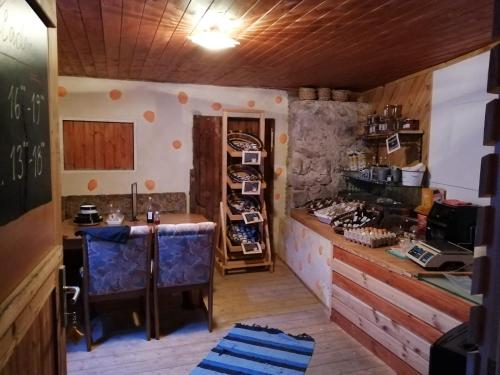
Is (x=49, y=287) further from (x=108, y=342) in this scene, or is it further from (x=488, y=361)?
(x=108, y=342)

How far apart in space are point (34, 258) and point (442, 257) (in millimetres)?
2187

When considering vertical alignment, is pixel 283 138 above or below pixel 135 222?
above

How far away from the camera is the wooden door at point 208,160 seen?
4.31 metres

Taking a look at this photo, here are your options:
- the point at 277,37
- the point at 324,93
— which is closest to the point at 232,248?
the point at 324,93

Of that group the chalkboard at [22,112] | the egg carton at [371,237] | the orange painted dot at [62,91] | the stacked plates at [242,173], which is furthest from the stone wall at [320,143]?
the chalkboard at [22,112]

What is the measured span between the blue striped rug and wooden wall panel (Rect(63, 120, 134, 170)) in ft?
7.94

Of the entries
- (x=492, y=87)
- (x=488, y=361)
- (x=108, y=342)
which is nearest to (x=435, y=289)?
(x=488, y=361)

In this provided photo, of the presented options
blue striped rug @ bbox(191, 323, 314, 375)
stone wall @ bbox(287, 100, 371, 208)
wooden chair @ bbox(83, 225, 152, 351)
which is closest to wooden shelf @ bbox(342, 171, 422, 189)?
stone wall @ bbox(287, 100, 371, 208)

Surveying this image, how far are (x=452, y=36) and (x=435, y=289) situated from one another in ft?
5.67

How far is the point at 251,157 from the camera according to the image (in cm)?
413

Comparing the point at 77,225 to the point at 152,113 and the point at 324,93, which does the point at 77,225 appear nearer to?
the point at 152,113

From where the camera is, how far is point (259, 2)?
1940 mm

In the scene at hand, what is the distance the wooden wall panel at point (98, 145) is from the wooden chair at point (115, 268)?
1.89m

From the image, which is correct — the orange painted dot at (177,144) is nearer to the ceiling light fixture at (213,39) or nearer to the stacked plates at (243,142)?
the stacked plates at (243,142)
